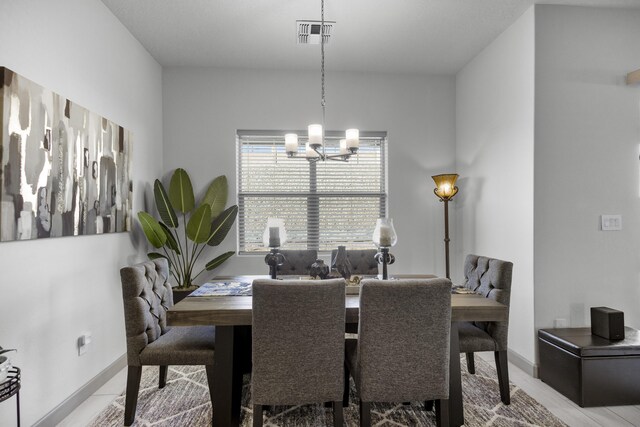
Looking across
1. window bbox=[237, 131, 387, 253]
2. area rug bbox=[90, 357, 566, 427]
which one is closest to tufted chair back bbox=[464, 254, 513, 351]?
area rug bbox=[90, 357, 566, 427]

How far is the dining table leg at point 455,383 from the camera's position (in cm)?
205

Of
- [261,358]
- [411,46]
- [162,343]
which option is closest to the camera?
[261,358]

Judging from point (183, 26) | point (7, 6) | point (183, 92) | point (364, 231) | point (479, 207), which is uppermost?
point (183, 26)

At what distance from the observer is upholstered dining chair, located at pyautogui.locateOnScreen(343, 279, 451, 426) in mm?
1754

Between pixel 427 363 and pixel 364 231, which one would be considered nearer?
pixel 427 363

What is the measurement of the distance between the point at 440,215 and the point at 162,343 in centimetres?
319

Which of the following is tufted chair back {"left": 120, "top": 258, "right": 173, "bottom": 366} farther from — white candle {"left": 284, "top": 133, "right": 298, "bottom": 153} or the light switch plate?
the light switch plate

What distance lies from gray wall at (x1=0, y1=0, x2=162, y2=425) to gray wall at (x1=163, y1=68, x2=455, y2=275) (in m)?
0.62

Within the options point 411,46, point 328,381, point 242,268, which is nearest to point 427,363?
point 328,381

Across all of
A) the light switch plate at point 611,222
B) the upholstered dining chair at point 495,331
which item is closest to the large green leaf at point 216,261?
the upholstered dining chair at point 495,331

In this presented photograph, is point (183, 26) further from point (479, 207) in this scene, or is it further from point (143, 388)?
point (479, 207)

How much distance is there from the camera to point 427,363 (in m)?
1.82

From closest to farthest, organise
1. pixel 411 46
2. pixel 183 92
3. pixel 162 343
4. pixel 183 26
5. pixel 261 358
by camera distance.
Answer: pixel 261 358, pixel 162 343, pixel 183 26, pixel 411 46, pixel 183 92

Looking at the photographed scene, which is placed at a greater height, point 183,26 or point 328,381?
point 183,26
